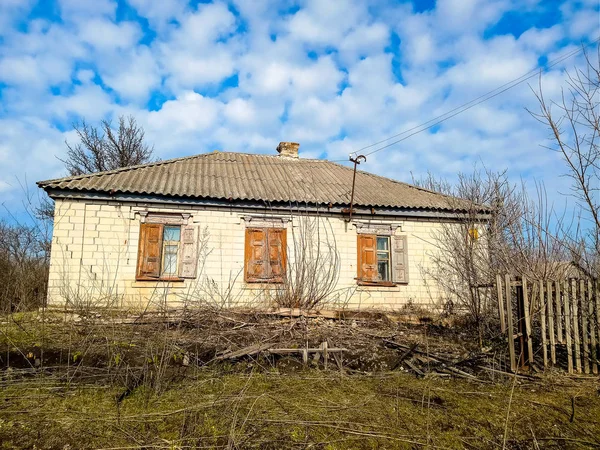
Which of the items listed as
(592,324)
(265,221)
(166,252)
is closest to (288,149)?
(265,221)

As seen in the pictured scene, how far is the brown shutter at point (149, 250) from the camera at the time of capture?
33.9ft

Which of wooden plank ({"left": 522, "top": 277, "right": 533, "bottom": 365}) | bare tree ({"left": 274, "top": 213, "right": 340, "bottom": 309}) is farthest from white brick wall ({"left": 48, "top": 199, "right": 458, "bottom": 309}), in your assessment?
wooden plank ({"left": 522, "top": 277, "right": 533, "bottom": 365})

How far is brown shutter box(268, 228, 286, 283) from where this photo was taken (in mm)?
10906

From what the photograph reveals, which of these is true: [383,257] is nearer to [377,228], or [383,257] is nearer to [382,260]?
[382,260]

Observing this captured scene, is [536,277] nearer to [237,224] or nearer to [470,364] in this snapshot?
[470,364]

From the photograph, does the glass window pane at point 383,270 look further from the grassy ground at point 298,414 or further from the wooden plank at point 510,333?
the grassy ground at point 298,414

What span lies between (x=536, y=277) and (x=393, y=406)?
423 cm

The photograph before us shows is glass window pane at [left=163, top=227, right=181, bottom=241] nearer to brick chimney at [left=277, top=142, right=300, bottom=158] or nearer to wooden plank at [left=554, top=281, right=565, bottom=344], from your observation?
brick chimney at [left=277, top=142, right=300, bottom=158]

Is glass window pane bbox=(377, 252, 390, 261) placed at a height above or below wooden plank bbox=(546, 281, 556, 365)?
above

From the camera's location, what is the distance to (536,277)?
6.92m

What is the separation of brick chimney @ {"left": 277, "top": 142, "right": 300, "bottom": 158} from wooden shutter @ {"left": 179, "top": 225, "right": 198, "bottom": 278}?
6938 millimetres

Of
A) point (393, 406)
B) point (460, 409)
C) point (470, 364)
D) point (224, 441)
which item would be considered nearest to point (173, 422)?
point (224, 441)

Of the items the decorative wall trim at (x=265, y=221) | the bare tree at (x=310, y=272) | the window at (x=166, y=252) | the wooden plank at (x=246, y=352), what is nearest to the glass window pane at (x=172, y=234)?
the window at (x=166, y=252)

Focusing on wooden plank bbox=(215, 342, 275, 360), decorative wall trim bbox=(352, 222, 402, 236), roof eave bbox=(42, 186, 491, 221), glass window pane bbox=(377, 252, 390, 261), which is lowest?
wooden plank bbox=(215, 342, 275, 360)
